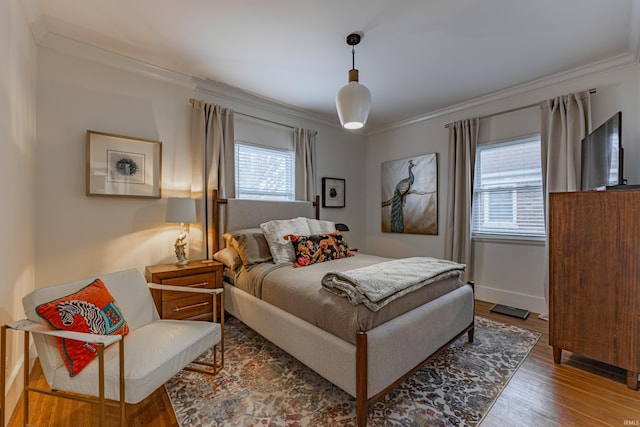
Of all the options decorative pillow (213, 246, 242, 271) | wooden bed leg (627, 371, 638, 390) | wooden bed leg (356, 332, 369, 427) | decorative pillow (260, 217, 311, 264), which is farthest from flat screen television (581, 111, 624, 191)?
decorative pillow (213, 246, 242, 271)

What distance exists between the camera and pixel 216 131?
323cm

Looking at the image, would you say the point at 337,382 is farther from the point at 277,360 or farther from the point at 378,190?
the point at 378,190

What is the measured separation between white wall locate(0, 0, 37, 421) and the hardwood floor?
26cm

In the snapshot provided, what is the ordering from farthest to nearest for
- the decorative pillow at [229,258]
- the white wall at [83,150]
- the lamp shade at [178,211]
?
the decorative pillow at [229,258] < the lamp shade at [178,211] < the white wall at [83,150]

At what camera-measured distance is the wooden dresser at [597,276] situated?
1873mm

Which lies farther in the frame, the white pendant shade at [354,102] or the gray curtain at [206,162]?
the gray curtain at [206,162]

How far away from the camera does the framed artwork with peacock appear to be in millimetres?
4199

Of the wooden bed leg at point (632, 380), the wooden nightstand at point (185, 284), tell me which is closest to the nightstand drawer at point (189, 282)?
the wooden nightstand at point (185, 284)

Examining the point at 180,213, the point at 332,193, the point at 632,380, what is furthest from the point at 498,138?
the point at 180,213

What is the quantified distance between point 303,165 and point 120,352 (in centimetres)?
318

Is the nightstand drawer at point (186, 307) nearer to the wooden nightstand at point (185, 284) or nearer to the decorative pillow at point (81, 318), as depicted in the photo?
the wooden nightstand at point (185, 284)

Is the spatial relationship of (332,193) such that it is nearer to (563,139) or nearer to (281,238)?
(281,238)

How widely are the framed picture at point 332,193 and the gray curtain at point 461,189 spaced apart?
1.70 meters

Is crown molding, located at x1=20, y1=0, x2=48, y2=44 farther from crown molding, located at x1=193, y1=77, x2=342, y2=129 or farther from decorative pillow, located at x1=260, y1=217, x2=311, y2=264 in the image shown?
decorative pillow, located at x1=260, y1=217, x2=311, y2=264
